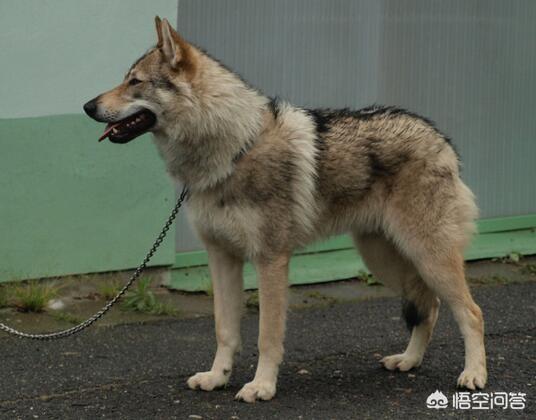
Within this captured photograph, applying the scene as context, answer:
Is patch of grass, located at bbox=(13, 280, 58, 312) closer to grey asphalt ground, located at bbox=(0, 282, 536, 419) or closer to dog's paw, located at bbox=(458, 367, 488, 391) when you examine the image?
grey asphalt ground, located at bbox=(0, 282, 536, 419)

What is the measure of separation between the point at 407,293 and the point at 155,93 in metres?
1.91

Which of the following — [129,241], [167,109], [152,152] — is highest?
[167,109]

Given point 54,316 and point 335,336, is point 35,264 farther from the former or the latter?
point 335,336

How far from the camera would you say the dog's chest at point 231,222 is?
636cm

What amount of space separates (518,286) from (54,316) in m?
3.62

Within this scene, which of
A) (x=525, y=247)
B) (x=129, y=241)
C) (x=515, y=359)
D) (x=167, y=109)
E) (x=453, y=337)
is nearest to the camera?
(x=167, y=109)

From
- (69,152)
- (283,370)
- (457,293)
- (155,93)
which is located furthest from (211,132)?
(69,152)

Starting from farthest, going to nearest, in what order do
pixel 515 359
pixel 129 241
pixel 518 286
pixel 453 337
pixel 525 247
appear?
pixel 525 247 < pixel 518 286 < pixel 129 241 < pixel 453 337 < pixel 515 359

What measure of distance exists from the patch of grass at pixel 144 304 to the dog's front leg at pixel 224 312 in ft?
5.35

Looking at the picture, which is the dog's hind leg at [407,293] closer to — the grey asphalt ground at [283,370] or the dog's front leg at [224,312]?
the grey asphalt ground at [283,370]

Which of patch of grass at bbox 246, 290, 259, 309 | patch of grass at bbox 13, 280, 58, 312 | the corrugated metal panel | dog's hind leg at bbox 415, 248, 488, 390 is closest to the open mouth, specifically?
dog's hind leg at bbox 415, 248, 488, 390

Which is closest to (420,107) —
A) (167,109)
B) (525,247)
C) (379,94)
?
(379,94)

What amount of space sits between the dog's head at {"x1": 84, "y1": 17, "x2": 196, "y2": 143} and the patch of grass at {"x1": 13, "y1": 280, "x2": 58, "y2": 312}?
2088 mm

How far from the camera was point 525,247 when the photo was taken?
1020 centimetres
